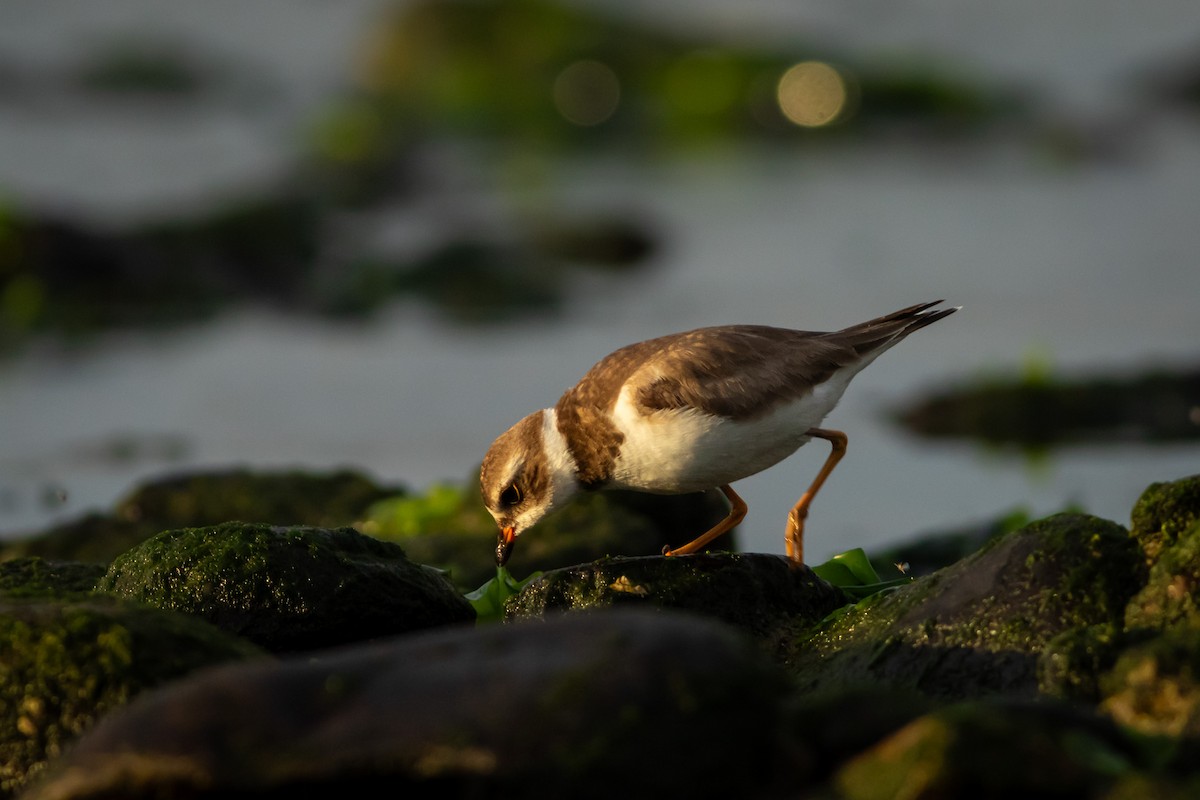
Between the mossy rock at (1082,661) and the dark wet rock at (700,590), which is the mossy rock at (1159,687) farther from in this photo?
the dark wet rock at (700,590)

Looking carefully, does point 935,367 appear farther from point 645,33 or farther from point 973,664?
point 645,33

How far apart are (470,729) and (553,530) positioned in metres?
4.08

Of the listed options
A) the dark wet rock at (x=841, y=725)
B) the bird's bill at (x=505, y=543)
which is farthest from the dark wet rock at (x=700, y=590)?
the dark wet rock at (x=841, y=725)

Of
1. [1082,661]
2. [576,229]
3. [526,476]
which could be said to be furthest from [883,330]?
[576,229]

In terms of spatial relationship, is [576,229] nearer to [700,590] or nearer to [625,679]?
[700,590]

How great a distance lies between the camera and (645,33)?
23.3m

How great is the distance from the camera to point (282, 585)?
235 inches

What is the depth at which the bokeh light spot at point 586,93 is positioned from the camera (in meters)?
22.9

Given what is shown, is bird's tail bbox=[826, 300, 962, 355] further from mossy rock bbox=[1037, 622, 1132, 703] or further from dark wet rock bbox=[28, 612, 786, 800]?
dark wet rock bbox=[28, 612, 786, 800]

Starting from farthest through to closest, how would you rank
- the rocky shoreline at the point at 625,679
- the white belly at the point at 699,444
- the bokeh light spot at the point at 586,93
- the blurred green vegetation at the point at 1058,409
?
the bokeh light spot at the point at 586,93
the blurred green vegetation at the point at 1058,409
the white belly at the point at 699,444
the rocky shoreline at the point at 625,679

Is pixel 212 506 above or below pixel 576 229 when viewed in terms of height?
below

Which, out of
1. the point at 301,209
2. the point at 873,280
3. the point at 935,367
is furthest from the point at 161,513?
the point at 301,209

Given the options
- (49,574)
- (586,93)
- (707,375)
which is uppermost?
(586,93)

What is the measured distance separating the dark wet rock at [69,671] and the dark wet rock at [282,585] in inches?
33.7
